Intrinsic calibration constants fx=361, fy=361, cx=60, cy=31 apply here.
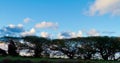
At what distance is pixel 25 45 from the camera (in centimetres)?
4891

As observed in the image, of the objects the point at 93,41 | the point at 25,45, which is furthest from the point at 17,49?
the point at 93,41

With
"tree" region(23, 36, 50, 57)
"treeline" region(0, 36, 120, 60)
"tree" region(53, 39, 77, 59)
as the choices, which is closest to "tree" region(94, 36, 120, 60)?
"treeline" region(0, 36, 120, 60)

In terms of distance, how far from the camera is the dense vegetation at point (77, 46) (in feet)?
155

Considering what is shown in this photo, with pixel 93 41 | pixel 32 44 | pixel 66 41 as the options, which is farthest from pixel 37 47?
pixel 93 41

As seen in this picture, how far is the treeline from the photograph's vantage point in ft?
155

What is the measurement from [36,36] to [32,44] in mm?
1643

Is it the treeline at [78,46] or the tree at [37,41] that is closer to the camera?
the treeline at [78,46]

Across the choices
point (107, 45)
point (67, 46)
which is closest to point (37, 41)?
point (67, 46)

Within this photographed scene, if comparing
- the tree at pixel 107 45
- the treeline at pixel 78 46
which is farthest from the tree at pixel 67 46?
the tree at pixel 107 45

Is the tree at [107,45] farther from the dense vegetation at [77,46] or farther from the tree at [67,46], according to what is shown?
the tree at [67,46]

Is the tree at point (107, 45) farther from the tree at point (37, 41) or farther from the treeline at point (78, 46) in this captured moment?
the tree at point (37, 41)

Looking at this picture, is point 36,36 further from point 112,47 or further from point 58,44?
point 112,47

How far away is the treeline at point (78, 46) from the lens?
155 ft

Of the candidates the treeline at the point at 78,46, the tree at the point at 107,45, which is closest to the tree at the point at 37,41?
the treeline at the point at 78,46
